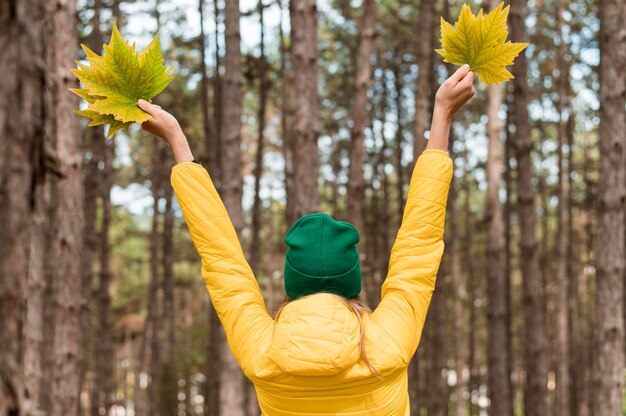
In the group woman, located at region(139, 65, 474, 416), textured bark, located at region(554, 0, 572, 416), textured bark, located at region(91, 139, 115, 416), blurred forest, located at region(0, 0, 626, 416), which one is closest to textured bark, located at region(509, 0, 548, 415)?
blurred forest, located at region(0, 0, 626, 416)

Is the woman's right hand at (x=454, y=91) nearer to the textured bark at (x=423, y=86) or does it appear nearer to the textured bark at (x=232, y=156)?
the textured bark at (x=232, y=156)

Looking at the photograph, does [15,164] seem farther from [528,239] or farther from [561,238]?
[561,238]

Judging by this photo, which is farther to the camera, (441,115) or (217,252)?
(441,115)

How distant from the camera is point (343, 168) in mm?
23969

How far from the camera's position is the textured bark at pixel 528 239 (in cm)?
934

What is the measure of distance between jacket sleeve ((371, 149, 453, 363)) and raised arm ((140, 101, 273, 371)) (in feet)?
1.30

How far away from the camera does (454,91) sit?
250 centimetres

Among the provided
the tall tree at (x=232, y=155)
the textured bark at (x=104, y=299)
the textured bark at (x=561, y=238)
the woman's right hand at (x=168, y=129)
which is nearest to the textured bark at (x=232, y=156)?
the tall tree at (x=232, y=155)

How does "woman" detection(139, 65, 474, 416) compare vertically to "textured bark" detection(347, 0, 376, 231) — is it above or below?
below

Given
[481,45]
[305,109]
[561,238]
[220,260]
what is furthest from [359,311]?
[561,238]

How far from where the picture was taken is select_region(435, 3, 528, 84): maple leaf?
2.49 metres

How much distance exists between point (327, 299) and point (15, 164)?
3.05 feet

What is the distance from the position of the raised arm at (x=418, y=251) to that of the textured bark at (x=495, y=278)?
9880mm

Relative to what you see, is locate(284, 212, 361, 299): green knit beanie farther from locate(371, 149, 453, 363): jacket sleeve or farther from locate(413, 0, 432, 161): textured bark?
locate(413, 0, 432, 161): textured bark
